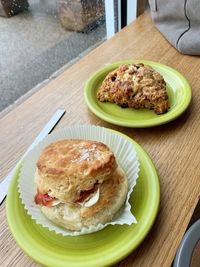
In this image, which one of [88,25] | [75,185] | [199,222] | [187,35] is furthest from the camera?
[88,25]

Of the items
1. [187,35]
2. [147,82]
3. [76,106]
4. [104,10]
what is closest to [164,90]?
[147,82]

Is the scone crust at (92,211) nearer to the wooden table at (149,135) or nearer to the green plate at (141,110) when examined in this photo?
the wooden table at (149,135)

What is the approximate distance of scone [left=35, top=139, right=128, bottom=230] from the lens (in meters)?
0.40

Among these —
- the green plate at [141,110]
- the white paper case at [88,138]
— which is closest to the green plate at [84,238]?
the white paper case at [88,138]

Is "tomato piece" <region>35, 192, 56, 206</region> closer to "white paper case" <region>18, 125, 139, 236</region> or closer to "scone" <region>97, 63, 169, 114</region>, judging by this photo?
"white paper case" <region>18, 125, 139, 236</region>

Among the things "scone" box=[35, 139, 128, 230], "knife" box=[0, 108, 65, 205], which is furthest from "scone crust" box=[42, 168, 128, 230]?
"knife" box=[0, 108, 65, 205]

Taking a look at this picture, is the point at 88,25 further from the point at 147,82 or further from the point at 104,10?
the point at 147,82

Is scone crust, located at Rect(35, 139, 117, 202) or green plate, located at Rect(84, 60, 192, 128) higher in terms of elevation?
scone crust, located at Rect(35, 139, 117, 202)

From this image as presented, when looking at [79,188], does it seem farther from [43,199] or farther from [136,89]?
[136,89]

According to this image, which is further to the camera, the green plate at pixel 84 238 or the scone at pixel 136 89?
the scone at pixel 136 89

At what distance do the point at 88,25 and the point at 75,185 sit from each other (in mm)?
787

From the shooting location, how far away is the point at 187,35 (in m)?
0.87

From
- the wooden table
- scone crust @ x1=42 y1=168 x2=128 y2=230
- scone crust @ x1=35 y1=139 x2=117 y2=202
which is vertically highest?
scone crust @ x1=35 y1=139 x2=117 y2=202

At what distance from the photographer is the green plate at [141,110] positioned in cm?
60
